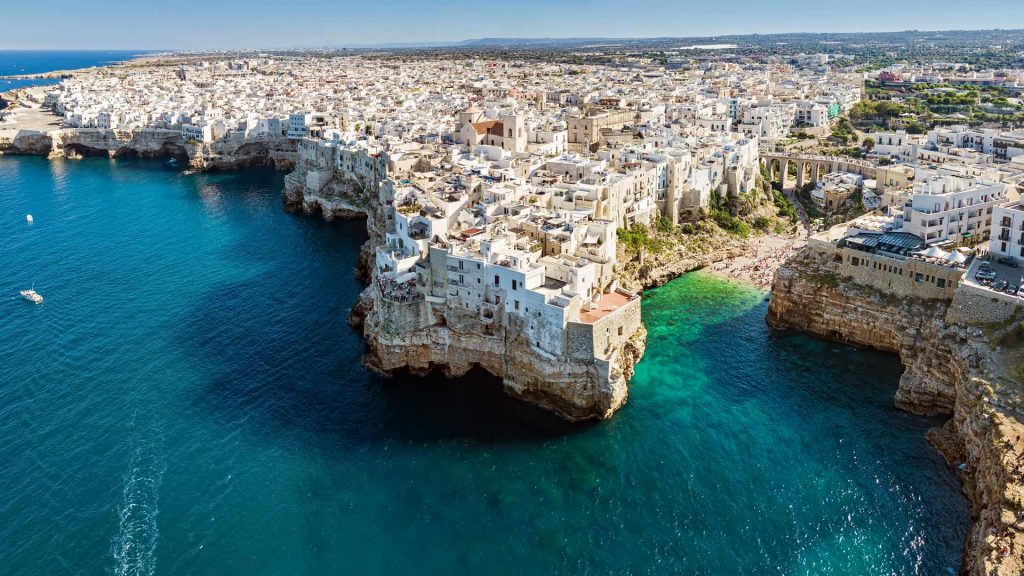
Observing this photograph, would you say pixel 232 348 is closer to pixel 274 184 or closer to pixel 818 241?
pixel 818 241

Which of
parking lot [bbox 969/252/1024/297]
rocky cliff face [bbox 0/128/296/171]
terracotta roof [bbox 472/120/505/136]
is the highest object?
terracotta roof [bbox 472/120/505/136]

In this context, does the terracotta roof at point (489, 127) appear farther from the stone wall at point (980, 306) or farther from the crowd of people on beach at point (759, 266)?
the stone wall at point (980, 306)

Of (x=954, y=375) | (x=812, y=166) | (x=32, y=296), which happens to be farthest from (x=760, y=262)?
(x=32, y=296)

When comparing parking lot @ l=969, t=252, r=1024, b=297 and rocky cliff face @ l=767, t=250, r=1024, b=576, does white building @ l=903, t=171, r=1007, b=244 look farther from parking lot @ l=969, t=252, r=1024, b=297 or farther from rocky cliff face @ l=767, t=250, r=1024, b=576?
rocky cliff face @ l=767, t=250, r=1024, b=576

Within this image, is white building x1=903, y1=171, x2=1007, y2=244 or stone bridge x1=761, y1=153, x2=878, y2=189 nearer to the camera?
white building x1=903, y1=171, x2=1007, y2=244

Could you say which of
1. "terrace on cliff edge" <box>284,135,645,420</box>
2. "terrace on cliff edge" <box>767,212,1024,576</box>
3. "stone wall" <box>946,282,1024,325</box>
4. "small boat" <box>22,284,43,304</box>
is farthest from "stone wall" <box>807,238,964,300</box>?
"small boat" <box>22,284,43,304</box>

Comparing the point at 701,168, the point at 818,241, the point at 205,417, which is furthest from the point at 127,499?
the point at 701,168

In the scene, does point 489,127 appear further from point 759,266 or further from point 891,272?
point 891,272

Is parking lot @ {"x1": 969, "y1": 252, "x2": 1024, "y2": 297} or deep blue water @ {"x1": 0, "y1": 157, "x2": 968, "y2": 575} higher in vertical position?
parking lot @ {"x1": 969, "y1": 252, "x2": 1024, "y2": 297}
